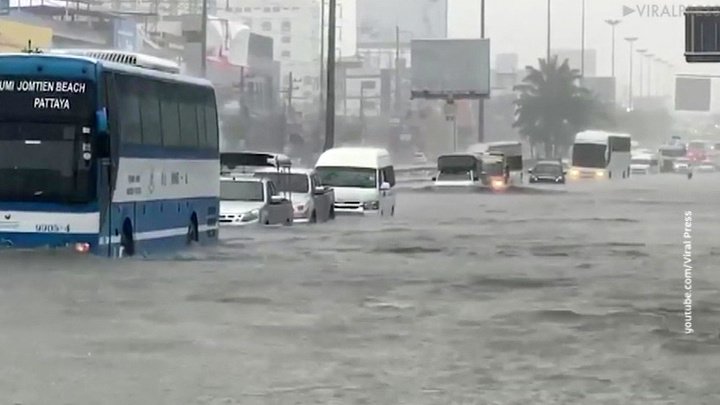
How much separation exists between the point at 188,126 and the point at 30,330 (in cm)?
1283

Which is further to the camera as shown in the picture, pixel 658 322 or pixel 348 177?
pixel 348 177

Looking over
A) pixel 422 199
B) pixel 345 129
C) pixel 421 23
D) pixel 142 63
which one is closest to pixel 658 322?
pixel 142 63

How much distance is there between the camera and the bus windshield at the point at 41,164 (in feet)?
71.8

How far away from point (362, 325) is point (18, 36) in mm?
48605

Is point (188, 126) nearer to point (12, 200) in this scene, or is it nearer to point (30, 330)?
point (12, 200)

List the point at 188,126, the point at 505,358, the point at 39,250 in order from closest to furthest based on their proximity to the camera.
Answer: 1. the point at 505,358
2. the point at 39,250
3. the point at 188,126

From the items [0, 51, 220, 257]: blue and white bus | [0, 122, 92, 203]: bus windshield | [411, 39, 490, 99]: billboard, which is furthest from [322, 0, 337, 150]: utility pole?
[411, 39, 490, 99]: billboard

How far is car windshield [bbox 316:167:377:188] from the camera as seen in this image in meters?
42.9

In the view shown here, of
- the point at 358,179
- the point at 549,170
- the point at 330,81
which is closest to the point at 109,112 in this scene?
the point at 358,179

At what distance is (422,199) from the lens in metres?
58.6

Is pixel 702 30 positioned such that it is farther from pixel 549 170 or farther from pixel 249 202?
pixel 549 170

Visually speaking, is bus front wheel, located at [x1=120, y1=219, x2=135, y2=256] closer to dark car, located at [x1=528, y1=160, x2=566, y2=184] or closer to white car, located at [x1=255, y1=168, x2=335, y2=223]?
white car, located at [x1=255, y1=168, x2=335, y2=223]

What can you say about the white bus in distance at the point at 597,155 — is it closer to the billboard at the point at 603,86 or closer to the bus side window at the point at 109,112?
the billboard at the point at 603,86

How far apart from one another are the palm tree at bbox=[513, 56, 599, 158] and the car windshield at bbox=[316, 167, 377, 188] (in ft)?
265
